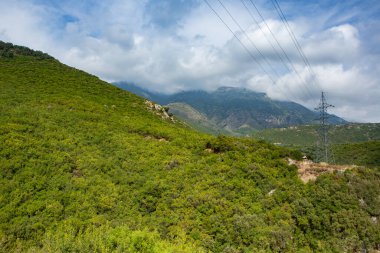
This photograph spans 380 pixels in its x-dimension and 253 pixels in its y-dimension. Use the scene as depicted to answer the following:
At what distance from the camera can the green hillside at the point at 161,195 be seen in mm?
17891

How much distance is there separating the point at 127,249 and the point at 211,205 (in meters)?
8.90

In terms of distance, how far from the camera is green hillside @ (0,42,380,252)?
17.9m

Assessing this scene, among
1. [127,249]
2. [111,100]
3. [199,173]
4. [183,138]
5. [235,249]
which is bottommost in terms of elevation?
[235,249]

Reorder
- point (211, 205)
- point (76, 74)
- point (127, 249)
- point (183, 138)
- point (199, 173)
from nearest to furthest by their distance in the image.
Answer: point (127, 249), point (211, 205), point (199, 173), point (183, 138), point (76, 74)

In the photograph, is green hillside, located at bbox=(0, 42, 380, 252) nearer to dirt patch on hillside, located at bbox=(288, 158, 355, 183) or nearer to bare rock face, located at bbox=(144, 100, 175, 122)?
dirt patch on hillside, located at bbox=(288, 158, 355, 183)

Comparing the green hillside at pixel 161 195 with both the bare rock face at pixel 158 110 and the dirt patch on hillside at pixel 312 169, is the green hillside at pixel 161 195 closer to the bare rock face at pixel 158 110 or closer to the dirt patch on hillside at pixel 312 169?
the dirt patch on hillside at pixel 312 169

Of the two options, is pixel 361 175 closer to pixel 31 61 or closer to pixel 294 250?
pixel 294 250

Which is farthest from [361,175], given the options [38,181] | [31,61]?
[31,61]

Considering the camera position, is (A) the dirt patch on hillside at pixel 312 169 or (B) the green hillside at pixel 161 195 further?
(A) the dirt patch on hillside at pixel 312 169

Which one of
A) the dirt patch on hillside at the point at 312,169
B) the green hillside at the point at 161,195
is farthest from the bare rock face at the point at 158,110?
the dirt patch on hillside at the point at 312,169

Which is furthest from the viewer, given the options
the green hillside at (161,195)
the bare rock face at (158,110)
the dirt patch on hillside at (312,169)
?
the bare rock face at (158,110)

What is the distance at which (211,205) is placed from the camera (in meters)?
21.2

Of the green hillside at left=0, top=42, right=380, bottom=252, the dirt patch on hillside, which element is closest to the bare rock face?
the green hillside at left=0, top=42, right=380, bottom=252

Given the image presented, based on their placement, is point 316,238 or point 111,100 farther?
point 111,100
